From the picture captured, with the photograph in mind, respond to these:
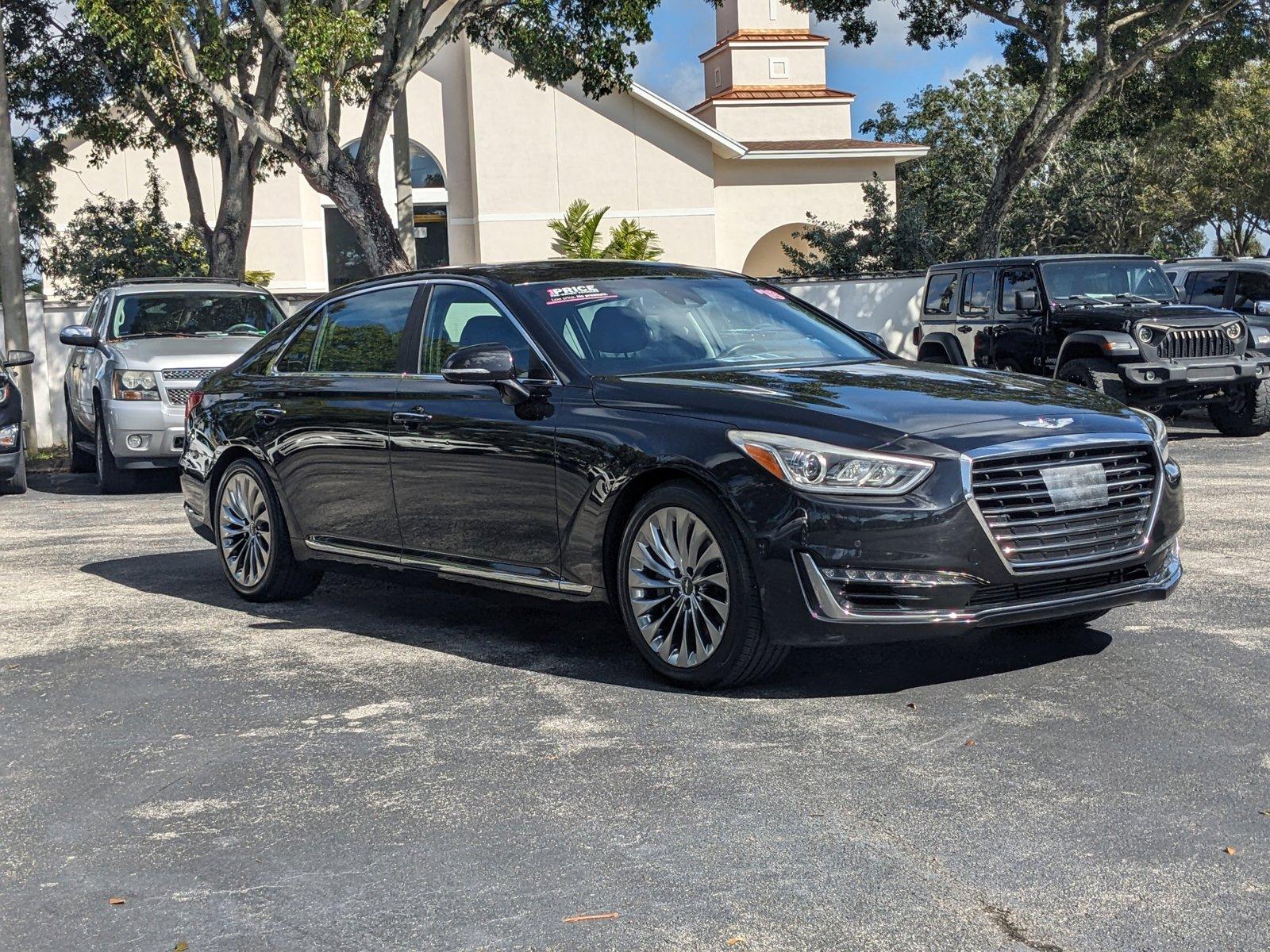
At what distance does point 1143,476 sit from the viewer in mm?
6242

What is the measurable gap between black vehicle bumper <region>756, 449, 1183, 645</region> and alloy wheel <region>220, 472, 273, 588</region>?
3536mm

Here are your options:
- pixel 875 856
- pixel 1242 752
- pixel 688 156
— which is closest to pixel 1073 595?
pixel 1242 752

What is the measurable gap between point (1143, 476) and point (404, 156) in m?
17.5

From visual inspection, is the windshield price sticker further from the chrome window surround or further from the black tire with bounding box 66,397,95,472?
the black tire with bounding box 66,397,95,472

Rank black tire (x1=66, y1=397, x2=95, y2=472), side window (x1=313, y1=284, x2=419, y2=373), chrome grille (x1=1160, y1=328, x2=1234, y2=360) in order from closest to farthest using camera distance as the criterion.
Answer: side window (x1=313, y1=284, x2=419, y2=373) → chrome grille (x1=1160, y1=328, x2=1234, y2=360) → black tire (x1=66, y1=397, x2=95, y2=472)

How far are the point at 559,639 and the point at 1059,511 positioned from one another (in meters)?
2.44

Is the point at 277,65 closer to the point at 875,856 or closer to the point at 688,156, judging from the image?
the point at 688,156

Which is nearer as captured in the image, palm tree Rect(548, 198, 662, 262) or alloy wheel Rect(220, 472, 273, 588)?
alloy wheel Rect(220, 472, 273, 588)

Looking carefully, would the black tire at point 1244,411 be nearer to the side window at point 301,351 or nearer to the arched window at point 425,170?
the side window at point 301,351

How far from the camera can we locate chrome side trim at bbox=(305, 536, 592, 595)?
6.70m

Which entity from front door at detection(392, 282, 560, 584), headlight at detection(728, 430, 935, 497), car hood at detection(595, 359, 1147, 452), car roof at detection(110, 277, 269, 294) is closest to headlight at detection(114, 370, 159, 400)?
car roof at detection(110, 277, 269, 294)

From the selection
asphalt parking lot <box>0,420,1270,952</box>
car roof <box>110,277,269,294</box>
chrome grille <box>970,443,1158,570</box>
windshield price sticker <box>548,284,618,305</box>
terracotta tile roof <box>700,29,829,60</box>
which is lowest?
asphalt parking lot <box>0,420,1270,952</box>

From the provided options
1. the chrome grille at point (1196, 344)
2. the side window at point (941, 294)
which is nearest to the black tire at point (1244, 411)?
the chrome grille at point (1196, 344)

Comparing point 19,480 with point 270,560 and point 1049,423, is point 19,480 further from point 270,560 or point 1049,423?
point 1049,423
